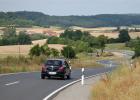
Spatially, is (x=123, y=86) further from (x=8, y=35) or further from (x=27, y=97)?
(x=8, y=35)

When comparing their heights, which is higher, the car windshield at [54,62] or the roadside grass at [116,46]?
the car windshield at [54,62]

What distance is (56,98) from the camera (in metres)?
21.7

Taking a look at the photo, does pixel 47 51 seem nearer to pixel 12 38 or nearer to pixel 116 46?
pixel 12 38

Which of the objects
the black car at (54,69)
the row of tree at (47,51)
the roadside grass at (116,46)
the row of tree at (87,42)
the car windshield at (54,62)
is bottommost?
the roadside grass at (116,46)

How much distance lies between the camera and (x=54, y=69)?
36.1m

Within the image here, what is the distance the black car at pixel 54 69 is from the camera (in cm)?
3594

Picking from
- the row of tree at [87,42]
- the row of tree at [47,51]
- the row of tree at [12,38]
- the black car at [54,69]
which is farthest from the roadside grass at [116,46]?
the black car at [54,69]

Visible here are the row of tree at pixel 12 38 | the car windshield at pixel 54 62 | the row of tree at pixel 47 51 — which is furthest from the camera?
the row of tree at pixel 12 38

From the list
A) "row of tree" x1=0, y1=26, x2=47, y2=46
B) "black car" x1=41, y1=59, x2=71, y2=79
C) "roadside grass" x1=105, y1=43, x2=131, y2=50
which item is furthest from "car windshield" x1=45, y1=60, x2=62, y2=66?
Answer: "roadside grass" x1=105, y1=43, x2=131, y2=50

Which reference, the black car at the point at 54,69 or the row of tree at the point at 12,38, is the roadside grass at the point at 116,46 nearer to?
the row of tree at the point at 12,38

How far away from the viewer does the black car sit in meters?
35.9

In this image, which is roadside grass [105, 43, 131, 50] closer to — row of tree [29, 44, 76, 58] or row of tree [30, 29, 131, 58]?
row of tree [30, 29, 131, 58]

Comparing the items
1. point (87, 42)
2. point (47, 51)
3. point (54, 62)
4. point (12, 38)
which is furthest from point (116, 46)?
point (54, 62)

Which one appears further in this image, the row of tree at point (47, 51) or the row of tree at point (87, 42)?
the row of tree at point (87, 42)
